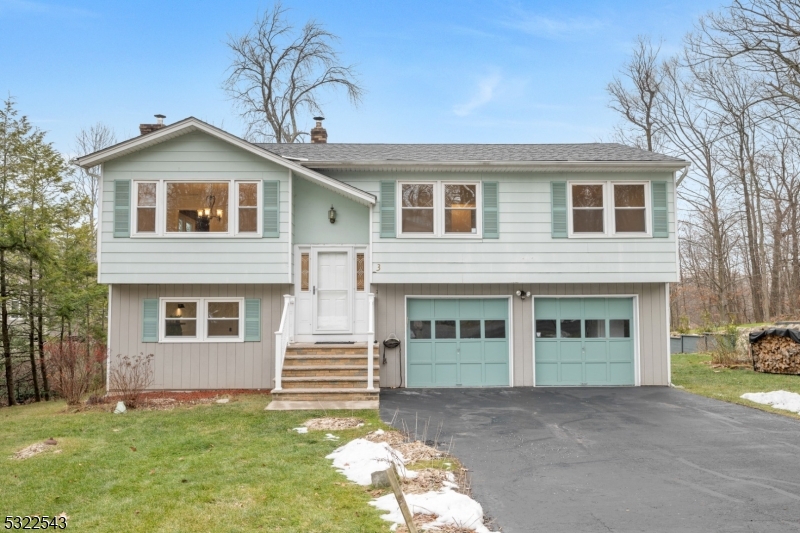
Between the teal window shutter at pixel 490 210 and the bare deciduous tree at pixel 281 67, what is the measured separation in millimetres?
15459

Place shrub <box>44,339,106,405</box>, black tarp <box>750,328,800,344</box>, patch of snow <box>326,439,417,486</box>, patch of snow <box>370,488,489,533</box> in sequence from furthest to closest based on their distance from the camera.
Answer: black tarp <box>750,328,800,344</box>, shrub <box>44,339,106,405</box>, patch of snow <box>326,439,417,486</box>, patch of snow <box>370,488,489,533</box>

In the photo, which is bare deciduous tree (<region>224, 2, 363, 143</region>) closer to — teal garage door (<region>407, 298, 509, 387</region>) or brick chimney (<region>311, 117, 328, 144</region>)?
brick chimney (<region>311, 117, 328, 144</region>)

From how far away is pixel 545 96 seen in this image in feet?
92.1

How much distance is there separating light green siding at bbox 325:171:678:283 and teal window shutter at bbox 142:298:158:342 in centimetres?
483

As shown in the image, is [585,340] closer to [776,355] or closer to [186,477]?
[776,355]

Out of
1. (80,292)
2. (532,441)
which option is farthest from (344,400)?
(80,292)

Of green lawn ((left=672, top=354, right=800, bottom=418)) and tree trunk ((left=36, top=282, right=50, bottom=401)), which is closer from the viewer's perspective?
green lawn ((left=672, top=354, right=800, bottom=418))

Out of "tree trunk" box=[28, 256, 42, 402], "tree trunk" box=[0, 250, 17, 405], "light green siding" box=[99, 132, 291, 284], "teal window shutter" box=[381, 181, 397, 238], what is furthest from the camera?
"tree trunk" box=[28, 256, 42, 402]

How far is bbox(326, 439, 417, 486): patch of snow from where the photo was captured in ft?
19.3

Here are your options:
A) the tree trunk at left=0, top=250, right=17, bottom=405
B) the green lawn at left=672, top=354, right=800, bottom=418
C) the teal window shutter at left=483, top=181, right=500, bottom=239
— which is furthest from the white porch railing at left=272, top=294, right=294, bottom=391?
the green lawn at left=672, top=354, right=800, bottom=418

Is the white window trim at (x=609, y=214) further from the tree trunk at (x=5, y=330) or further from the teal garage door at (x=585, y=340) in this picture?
the tree trunk at (x=5, y=330)

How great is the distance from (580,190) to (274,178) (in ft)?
22.1

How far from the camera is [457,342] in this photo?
1301cm

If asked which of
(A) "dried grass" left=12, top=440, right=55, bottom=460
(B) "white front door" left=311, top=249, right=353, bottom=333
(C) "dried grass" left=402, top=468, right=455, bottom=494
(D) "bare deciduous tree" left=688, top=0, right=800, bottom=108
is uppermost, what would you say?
(D) "bare deciduous tree" left=688, top=0, right=800, bottom=108
